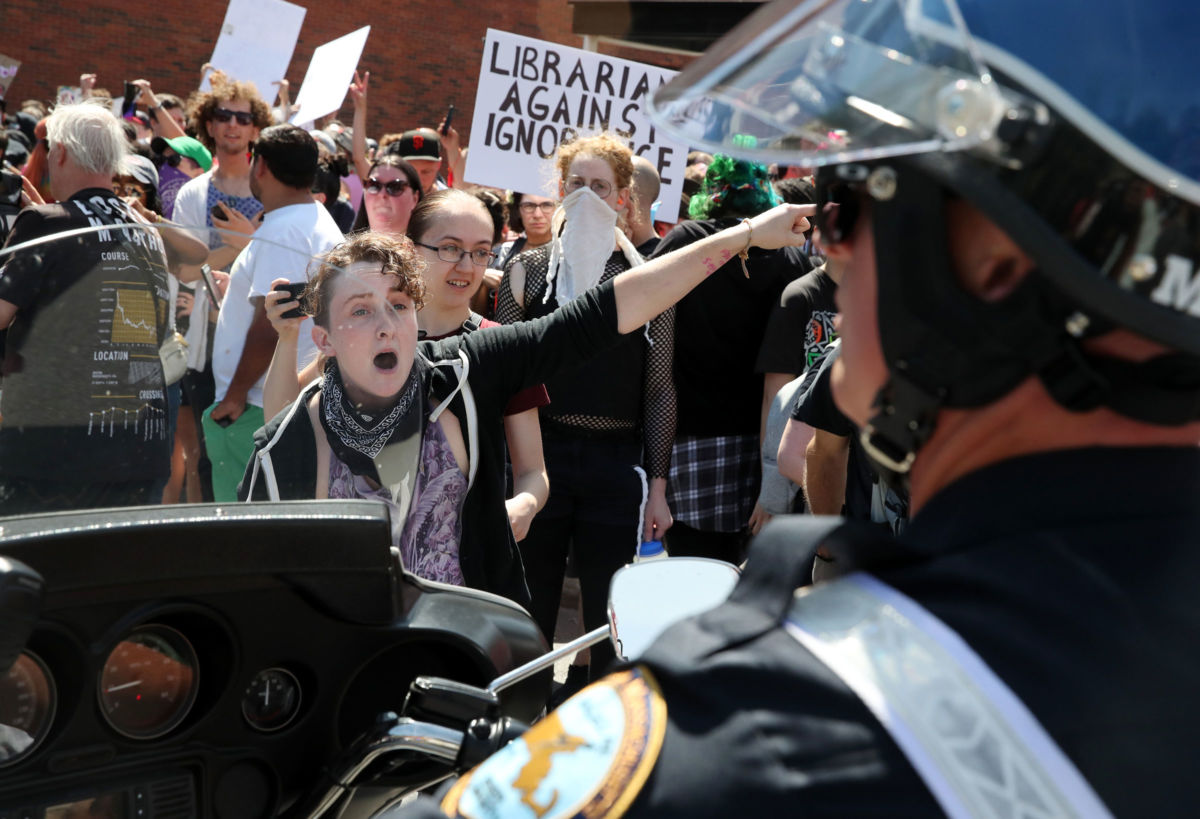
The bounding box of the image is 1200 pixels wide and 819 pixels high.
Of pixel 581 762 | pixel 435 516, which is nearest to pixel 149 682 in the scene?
pixel 581 762

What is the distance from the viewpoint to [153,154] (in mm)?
8727

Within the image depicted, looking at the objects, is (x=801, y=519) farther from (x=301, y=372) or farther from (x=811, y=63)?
(x=301, y=372)

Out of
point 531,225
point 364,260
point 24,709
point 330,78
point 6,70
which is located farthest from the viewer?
point 6,70

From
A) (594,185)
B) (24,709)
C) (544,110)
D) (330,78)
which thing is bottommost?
(24,709)

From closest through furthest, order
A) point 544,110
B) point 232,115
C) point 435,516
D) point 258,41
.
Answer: point 435,516
point 544,110
point 232,115
point 258,41

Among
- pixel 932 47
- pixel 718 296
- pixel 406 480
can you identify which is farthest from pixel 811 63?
pixel 718 296

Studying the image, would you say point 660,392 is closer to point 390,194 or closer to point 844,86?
point 390,194

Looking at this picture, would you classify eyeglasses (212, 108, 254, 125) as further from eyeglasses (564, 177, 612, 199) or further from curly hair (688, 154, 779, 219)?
curly hair (688, 154, 779, 219)

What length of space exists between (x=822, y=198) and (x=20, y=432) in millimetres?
1033

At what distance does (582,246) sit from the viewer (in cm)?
429

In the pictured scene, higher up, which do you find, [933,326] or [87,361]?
[933,326]

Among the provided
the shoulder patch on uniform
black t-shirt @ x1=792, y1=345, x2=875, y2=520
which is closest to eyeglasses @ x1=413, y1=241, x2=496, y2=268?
black t-shirt @ x1=792, y1=345, x2=875, y2=520

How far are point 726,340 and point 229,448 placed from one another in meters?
3.06

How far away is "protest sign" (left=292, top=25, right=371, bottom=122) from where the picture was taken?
7.41m
